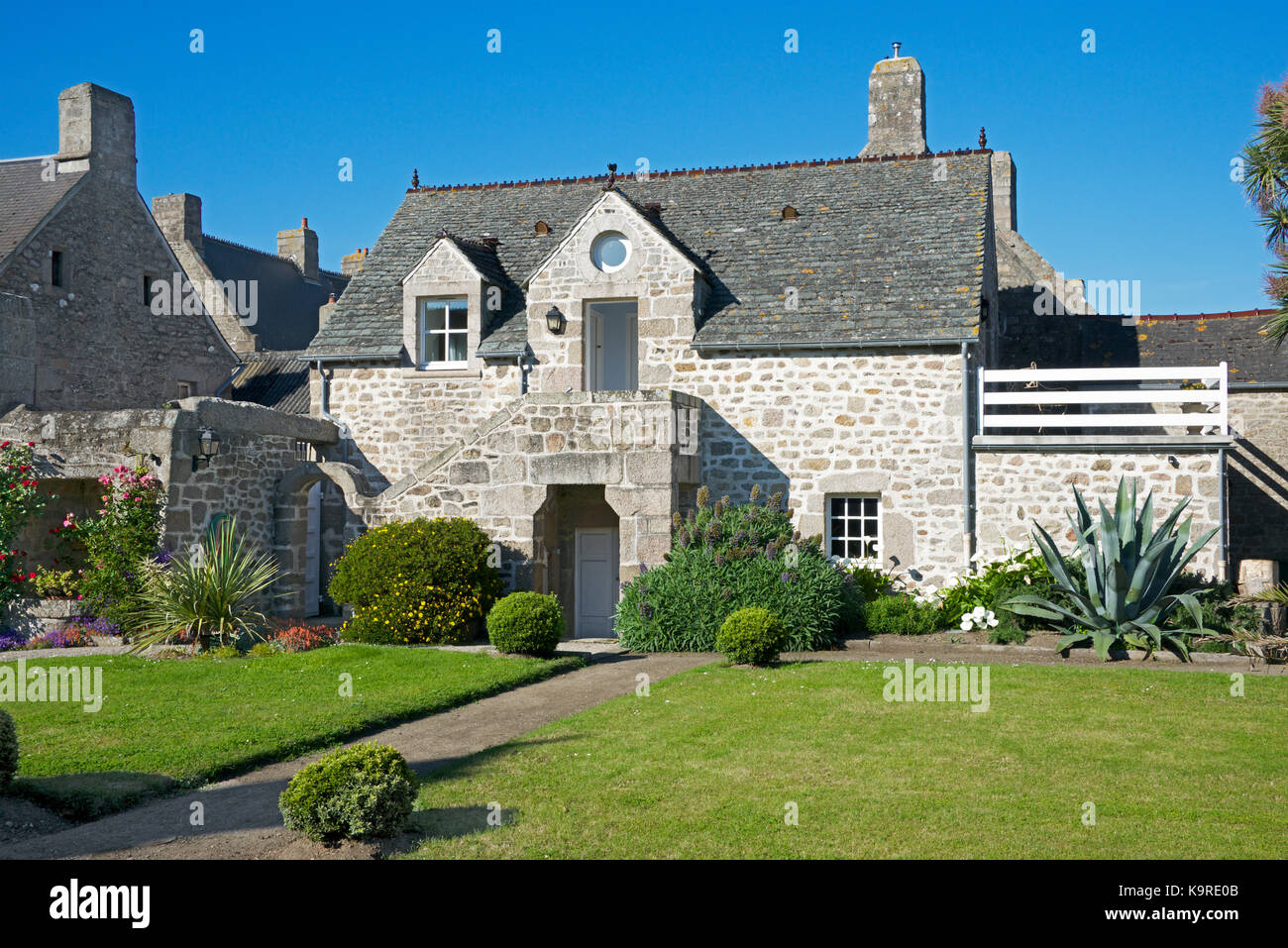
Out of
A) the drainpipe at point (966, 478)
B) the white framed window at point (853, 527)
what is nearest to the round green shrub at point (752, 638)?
the white framed window at point (853, 527)

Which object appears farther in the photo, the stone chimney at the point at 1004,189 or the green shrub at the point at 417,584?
the stone chimney at the point at 1004,189

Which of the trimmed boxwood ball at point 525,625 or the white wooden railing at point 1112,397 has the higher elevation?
the white wooden railing at point 1112,397

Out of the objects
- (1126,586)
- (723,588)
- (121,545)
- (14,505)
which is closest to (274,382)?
(14,505)

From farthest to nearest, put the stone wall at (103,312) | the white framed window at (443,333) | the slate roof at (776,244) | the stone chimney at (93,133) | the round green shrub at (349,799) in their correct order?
the stone chimney at (93,133)
the stone wall at (103,312)
the white framed window at (443,333)
the slate roof at (776,244)
the round green shrub at (349,799)

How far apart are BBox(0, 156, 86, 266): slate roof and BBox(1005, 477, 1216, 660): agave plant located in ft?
54.8

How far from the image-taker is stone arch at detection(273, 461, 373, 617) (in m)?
15.5

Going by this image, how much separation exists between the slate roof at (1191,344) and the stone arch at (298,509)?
13.5 metres

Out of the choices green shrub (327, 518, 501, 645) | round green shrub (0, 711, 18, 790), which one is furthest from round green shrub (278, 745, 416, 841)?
green shrub (327, 518, 501, 645)

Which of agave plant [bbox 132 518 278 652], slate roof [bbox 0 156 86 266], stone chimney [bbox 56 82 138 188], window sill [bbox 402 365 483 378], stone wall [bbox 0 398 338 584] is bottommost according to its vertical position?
agave plant [bbox 132 518 278 652]

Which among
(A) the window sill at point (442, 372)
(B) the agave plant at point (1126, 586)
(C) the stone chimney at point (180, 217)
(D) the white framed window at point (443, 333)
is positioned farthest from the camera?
(C) the stone chimney at point (180, 217)

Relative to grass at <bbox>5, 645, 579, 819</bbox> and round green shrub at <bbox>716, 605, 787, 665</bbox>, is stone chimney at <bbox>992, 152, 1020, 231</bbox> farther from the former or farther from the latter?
grass at <bbox>5, 645, 579, 819</bbox>

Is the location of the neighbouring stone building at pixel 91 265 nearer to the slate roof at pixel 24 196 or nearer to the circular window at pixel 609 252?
the slate roof at pixel 24 196

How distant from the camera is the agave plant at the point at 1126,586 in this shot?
11.6m
